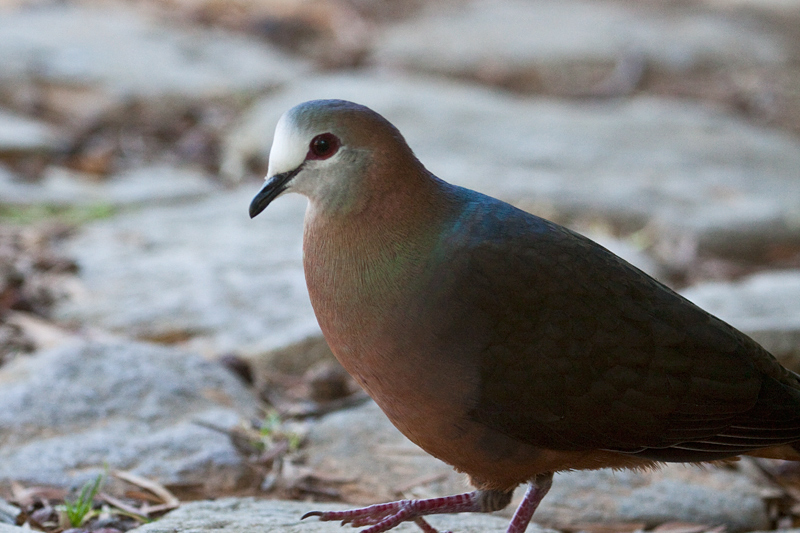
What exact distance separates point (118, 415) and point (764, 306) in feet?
8.70

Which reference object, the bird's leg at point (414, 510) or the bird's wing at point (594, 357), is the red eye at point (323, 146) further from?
the bird's leg at point (414, 510)

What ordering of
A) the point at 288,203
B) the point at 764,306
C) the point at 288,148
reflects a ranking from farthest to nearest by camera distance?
the point at 288,203 < the point at 764,306 < the point at 288,148

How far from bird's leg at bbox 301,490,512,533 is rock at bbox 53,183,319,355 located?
4.16 feet

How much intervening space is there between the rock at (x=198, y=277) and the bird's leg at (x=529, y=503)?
1374 millimetres

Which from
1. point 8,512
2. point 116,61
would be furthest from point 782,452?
point 116,61

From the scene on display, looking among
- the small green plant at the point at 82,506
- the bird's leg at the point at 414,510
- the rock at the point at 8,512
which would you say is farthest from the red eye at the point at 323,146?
the rock at the point at 8,512

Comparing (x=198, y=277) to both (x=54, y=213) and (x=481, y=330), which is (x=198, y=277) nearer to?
(x=54, y=213)

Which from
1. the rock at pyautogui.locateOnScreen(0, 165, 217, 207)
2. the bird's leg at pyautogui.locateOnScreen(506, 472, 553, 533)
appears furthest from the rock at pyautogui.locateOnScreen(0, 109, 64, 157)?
the bird's leg at pyautogui.locateOnScreen(506, 472, 553, 533)

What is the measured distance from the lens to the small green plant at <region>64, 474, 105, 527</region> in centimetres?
253

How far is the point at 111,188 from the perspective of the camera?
16.8 feet

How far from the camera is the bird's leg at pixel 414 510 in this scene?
241 cm

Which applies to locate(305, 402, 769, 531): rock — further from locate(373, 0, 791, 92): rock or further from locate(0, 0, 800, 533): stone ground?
locate(373, 0, 791, 92): rock

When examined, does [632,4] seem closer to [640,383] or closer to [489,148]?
[489,148]

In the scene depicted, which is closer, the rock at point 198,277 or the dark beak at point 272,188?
the dark beak at point 272,188
